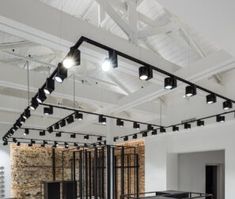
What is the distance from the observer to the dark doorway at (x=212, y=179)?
13.1 m

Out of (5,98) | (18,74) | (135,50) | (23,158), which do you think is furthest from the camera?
(23,158)

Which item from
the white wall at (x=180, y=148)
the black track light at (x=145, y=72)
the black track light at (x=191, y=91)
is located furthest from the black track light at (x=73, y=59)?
the white wall at (x=180, y=148)

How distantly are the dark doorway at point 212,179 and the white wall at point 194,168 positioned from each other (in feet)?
2.43

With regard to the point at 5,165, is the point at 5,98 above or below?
above

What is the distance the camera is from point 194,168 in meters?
12.2

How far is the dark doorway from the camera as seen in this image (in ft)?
43.0

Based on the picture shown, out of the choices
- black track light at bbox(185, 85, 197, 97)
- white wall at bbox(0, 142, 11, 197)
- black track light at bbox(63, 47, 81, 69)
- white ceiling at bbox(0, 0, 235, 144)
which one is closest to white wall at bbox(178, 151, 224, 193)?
white ceiling at bbox(0, 0, 235, 144)

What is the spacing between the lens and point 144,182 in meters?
12.6

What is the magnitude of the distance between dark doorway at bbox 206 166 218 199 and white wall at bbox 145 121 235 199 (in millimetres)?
2539

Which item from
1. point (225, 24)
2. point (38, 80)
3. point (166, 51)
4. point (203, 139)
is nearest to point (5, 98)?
point (38, 80)

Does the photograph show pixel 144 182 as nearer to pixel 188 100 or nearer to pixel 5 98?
pixel 188 100

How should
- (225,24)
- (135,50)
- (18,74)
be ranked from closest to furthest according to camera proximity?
(225,24), (135,50), (18,74)

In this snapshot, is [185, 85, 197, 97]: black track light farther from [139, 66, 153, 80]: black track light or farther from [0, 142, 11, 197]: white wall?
[0, 142, 11, 197]: white wall

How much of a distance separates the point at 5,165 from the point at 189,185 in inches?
310
